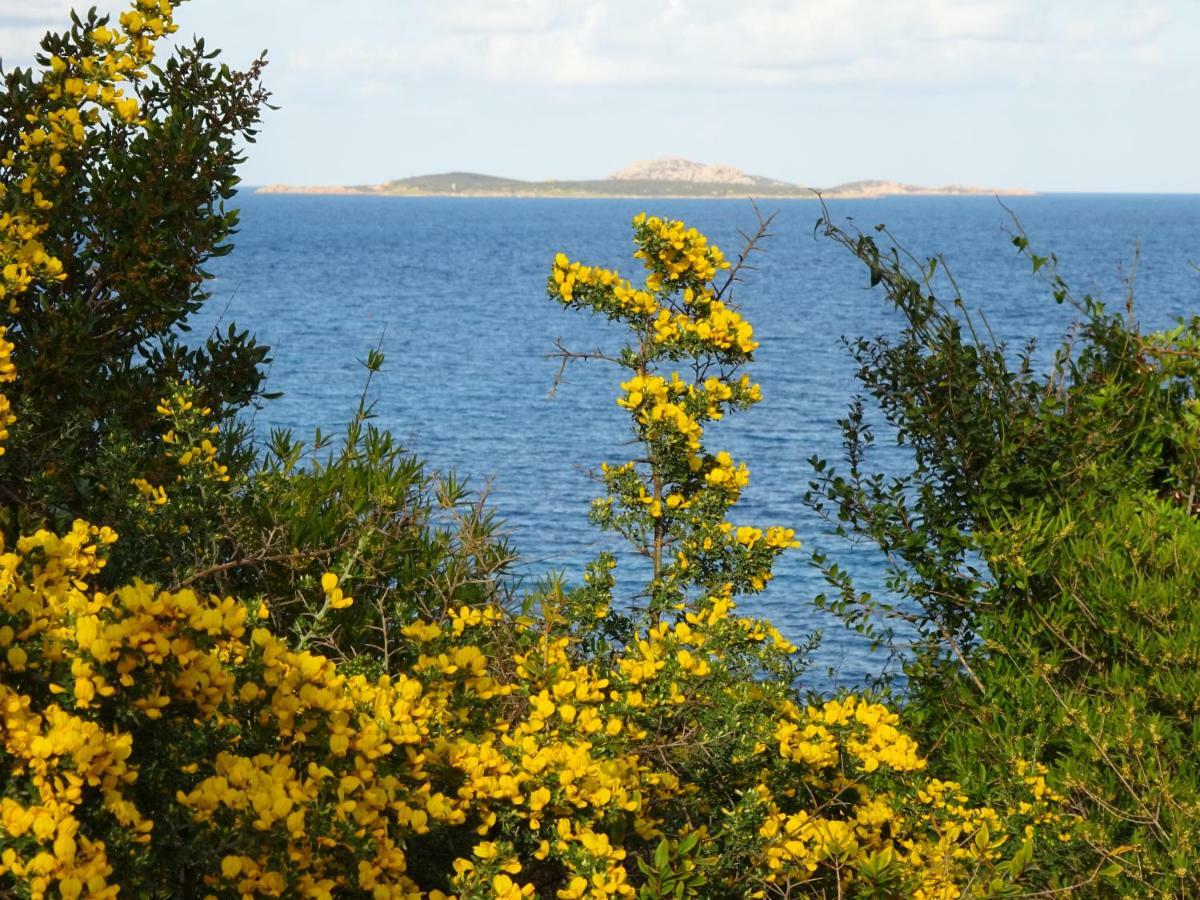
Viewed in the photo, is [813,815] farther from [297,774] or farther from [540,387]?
[540,387]

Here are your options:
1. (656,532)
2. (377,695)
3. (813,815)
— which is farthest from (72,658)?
(656,532)

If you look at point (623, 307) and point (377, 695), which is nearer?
point (377, 695)

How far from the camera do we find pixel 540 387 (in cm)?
3550

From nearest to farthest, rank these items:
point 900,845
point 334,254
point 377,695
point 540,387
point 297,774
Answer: point 297,774 < point 377,695 < point 900,845 < point 540,387 < point 334,254

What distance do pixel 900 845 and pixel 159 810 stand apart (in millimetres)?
2942

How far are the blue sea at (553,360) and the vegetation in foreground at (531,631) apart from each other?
541mm

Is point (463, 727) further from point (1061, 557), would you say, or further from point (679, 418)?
point (1061, 557)

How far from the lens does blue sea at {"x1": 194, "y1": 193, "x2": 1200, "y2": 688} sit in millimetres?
19250

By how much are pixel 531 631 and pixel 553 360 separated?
38287 mm

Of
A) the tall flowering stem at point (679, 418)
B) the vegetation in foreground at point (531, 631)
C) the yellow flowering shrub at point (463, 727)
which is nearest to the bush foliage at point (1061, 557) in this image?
the vegetation in foreground at point (531, 631)

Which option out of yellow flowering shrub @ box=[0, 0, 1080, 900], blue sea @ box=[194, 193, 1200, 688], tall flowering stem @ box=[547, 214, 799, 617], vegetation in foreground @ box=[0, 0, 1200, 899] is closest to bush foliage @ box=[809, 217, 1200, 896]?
vegetation in foreground @ box=[0, 0, 1200, 899]

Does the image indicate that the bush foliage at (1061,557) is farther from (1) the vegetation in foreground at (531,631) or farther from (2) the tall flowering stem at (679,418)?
(2) the tall flowering stem at (679,418)

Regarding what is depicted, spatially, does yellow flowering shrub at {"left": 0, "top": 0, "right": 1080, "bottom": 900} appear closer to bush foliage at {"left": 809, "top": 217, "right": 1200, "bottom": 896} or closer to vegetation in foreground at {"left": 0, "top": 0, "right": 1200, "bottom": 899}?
vegetation in foreground at {"left": 0, "top": 0, "right": 1200, "bottom": 899}

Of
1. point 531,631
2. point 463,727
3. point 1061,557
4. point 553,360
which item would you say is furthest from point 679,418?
point 553,360
